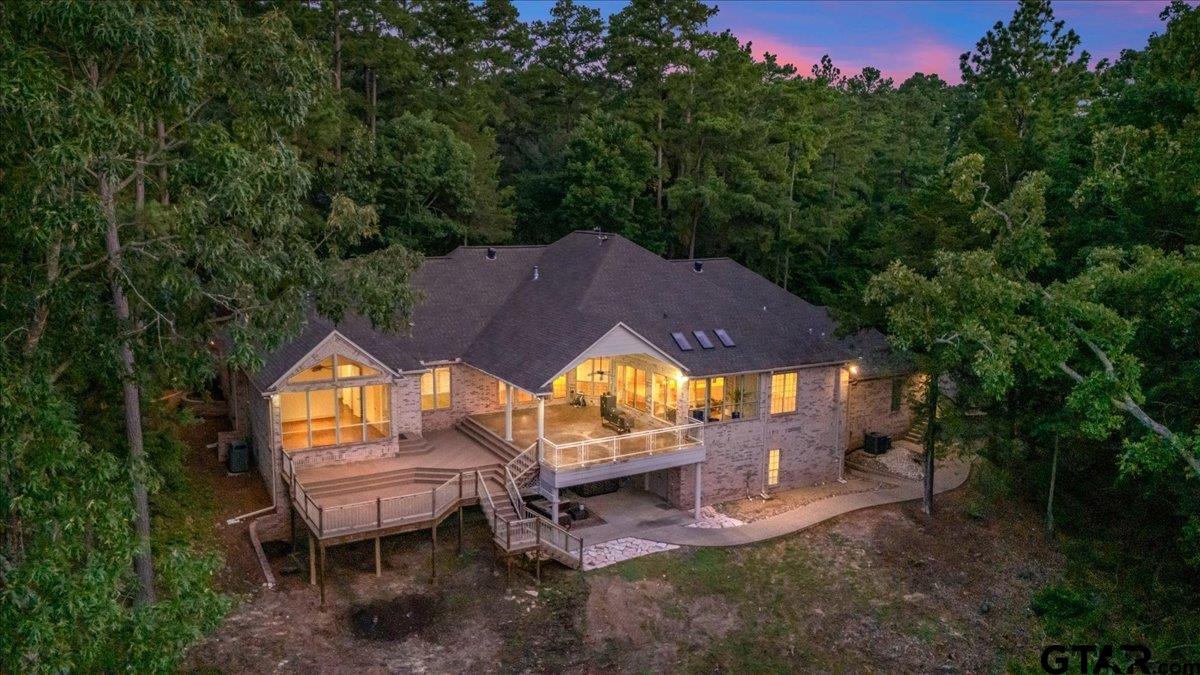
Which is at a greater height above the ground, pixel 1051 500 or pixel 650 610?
pixel 1051 500

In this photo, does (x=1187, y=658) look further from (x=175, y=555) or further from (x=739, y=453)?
(x=175, y=555)

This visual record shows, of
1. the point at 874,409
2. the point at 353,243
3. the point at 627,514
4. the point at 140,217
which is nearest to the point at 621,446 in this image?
the point at 627,514

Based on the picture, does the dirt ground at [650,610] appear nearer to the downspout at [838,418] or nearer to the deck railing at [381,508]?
the deck railing at [381,508]

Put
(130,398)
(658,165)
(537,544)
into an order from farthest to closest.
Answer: (658,165)
(537,544)
(130,398)

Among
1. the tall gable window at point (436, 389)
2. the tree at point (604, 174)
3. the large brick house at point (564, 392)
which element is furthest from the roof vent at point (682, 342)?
the tree at point (604, 174)

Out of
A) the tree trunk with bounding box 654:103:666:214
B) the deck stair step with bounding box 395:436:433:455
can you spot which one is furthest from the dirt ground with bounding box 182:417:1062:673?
the tree trunk with bounding box 654:103:666:214

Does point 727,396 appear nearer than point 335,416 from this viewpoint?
No

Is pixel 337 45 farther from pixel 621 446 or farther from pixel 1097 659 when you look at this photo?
pixel 1097 659

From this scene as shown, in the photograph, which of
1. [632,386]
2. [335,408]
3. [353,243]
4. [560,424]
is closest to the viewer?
[353,243]
